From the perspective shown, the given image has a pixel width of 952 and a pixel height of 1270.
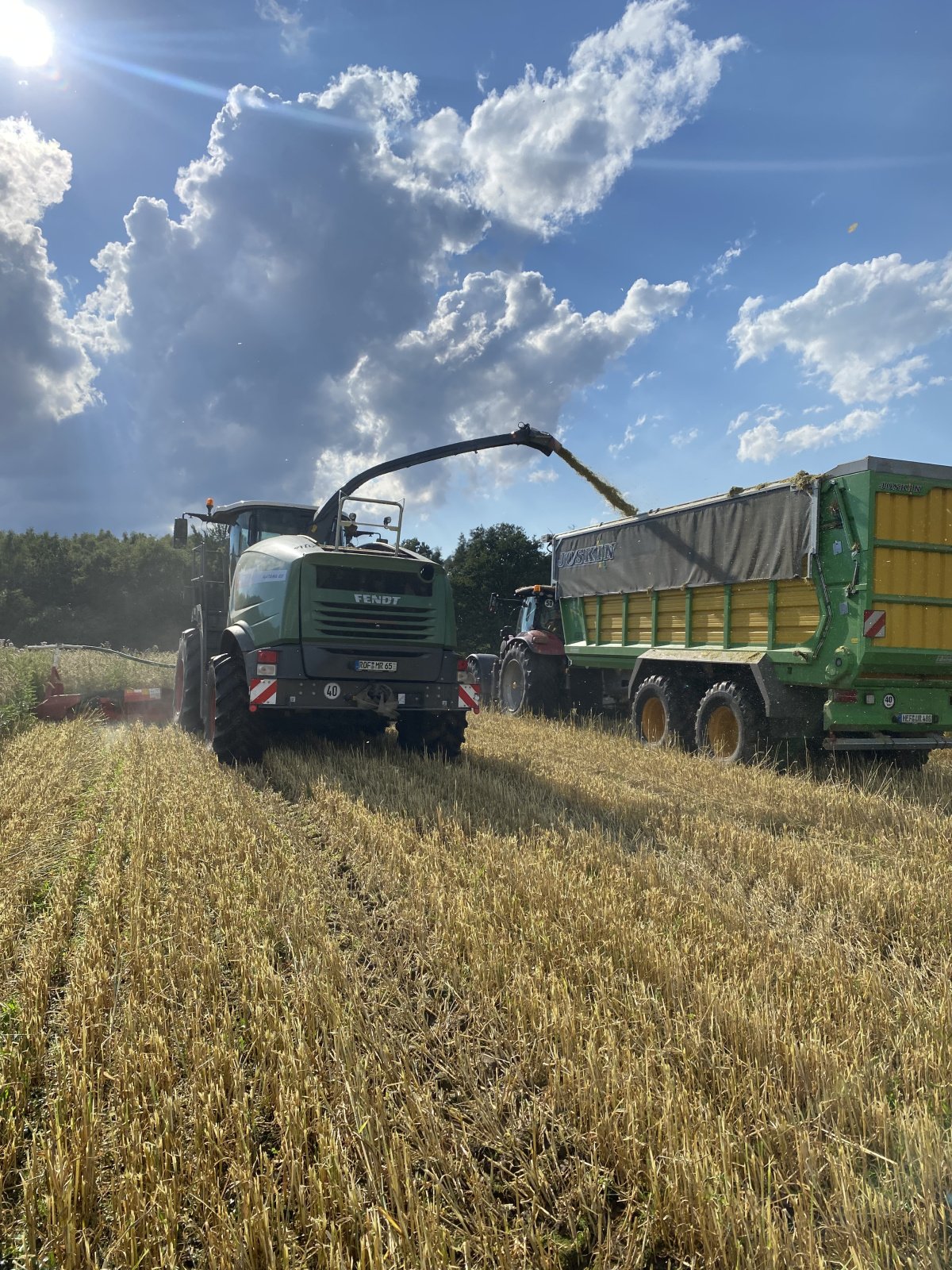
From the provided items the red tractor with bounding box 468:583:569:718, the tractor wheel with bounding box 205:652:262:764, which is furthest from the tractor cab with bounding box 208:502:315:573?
the red tractor with bounding box 468:583:569:718

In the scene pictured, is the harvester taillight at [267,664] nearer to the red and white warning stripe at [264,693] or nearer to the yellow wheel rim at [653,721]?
the red and white warning stripe at [264,693]

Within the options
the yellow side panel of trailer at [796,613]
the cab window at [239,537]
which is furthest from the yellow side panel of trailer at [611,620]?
the cab window at [239,537]

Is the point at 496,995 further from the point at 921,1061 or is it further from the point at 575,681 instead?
the point at 575,681

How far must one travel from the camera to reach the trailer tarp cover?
318 inches

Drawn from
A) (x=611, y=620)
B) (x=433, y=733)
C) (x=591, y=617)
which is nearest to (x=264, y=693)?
(x=433, y=733)

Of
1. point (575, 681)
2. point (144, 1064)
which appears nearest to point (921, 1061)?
point (144, 1064)

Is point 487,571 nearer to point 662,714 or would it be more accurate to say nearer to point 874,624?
point 662,714

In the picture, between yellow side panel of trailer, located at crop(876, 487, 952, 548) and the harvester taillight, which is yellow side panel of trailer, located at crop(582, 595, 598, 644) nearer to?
yellow side panel of trailer, located at crop(876, 487, 952, 548)

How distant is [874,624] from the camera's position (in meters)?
7.29

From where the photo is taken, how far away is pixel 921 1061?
7.90ft

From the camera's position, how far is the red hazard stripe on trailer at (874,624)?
23.9ft

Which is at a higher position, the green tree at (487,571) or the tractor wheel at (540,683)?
the green tree at (487,571)

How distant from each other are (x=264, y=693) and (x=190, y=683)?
9.89ft

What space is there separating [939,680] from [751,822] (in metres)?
3.20
